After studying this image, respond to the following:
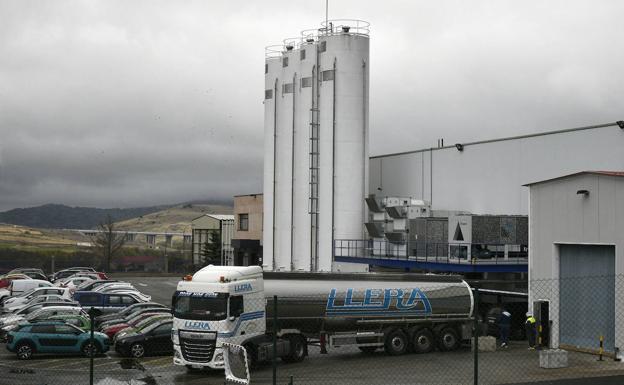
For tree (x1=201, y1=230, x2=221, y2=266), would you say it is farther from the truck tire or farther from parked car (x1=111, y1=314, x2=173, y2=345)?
the truck tire

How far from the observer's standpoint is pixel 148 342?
93.0 ft

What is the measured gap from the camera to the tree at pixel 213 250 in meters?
92.1

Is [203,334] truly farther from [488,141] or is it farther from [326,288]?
[488,141]

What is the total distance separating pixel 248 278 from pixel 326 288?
11.3ft

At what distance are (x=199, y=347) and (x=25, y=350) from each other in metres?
7.40

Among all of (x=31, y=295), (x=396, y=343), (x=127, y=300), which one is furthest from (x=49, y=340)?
(x=31, y=295)

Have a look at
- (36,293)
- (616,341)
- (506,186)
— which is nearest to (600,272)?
(616,341)

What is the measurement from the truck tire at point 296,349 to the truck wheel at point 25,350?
9.05 meters

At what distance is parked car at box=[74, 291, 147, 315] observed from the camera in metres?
39.5

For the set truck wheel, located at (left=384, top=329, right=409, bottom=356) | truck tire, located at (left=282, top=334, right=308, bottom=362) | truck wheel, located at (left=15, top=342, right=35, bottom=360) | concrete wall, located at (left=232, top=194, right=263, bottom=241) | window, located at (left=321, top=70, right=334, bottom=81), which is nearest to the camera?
truck tire, located at (left=282, top=334, right=308, bottom=362)

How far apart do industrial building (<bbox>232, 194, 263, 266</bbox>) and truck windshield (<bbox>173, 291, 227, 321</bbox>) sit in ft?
160

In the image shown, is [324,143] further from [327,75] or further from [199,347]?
[199,347]

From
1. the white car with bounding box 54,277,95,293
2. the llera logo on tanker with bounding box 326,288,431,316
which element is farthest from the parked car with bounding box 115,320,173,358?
the white car with bounding box 54,277,95,293

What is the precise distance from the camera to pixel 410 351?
2938 cm
